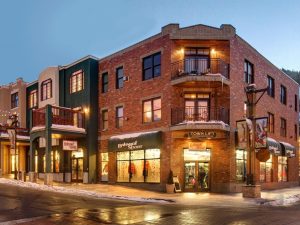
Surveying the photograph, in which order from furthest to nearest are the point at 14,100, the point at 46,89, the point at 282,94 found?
1. the point at 14,100
2. the point at 46,89
3. the point at 282,94

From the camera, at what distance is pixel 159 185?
86.1ft

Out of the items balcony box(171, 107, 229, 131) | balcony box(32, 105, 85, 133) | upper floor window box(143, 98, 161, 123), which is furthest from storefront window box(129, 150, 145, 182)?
balcony box(32, 105, 85, 133)

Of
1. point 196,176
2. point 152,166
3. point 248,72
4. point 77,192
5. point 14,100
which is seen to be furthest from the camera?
point 14,100

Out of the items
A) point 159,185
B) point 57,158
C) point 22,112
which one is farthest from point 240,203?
point 22,112

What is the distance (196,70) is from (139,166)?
8173 millimetres

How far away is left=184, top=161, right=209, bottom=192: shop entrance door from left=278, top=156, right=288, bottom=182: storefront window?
39.5 feet

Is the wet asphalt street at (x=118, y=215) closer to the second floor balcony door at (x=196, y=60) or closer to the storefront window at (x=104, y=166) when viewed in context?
the second floor balcony door at (x=196, y=60)

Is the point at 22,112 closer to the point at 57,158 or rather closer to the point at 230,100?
the point at 57,158

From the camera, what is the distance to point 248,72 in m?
29.4

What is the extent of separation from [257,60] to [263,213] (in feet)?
58.7

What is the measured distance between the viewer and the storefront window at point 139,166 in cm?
2691

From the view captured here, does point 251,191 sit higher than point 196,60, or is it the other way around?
point 196,60

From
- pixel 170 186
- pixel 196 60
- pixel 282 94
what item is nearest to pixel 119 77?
pixel 196 60

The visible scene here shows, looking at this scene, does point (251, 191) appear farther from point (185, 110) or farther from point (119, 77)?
point (119, 77)
